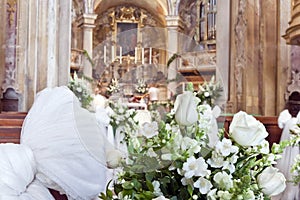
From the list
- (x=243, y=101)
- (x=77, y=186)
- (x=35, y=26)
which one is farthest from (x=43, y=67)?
(x=77, y=186)

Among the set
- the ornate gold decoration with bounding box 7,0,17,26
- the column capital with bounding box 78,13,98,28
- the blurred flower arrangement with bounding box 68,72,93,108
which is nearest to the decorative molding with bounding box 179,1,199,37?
the column capital with bounding box 78,13,98,28

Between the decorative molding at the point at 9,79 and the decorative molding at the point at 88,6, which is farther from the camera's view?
the decorative molding at the point at 88,6

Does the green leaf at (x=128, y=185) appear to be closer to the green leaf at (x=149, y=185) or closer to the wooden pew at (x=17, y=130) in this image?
the green leaf at (x=149, y=185)

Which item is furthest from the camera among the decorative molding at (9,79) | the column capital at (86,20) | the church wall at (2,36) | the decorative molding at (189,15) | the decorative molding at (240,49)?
the column capital at (86,20)

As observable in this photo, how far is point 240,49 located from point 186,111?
7941 mm

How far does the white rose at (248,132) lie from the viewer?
947mm

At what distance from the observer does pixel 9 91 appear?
795 centimetres

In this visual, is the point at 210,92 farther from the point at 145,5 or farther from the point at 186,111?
the point at 145,5

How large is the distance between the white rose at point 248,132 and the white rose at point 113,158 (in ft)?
A: 0.81

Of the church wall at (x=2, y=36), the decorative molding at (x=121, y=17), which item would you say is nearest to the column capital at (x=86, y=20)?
the decorative molding at (x=121, y=17)

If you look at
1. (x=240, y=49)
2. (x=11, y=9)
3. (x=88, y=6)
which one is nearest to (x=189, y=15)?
(x=88, y=6)

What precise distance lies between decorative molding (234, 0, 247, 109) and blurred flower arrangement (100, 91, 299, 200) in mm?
7671

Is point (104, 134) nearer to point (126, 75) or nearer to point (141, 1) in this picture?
point (126, 75)

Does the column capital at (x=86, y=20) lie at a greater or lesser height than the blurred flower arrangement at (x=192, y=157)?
greater
